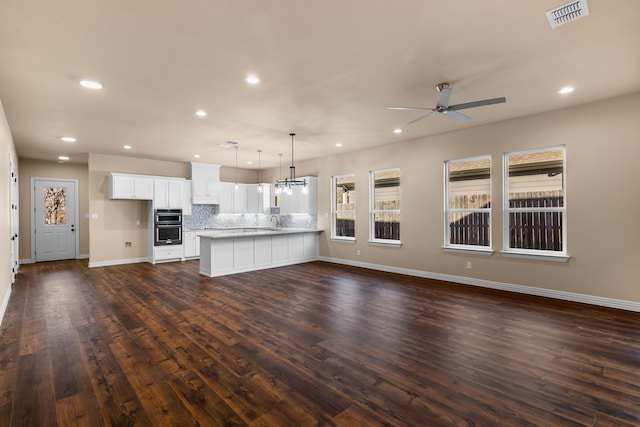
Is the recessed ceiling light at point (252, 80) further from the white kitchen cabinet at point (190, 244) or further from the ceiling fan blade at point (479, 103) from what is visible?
the white kitchen cabinet at point (190, 244)

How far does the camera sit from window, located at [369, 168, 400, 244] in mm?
6977

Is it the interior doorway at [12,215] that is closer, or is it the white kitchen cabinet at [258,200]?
the interior doorway at [12,215]

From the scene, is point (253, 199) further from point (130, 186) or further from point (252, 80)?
point (252, 80)

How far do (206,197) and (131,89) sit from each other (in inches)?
214

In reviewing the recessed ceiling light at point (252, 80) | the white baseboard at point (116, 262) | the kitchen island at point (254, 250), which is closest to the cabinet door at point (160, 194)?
the white baseboard at point (116, 262)

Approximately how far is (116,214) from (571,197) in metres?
9.61

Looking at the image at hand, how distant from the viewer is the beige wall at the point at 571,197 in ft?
13.5

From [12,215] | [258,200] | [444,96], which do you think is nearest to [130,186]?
[12,215]

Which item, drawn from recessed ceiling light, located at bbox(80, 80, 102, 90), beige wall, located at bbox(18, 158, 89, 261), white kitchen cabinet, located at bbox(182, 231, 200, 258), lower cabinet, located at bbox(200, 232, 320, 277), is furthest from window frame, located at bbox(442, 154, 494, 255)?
beige wall, located at bbox(18, 158, 89, 261)

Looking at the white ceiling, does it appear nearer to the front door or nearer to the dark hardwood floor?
the dark hardwood floor

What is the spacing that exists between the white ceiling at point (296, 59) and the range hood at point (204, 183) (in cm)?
357

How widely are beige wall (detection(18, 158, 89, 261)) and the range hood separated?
10.4 feet

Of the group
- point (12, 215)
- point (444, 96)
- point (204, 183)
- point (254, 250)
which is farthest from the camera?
point (204, 183)

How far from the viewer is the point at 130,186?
7641mm
